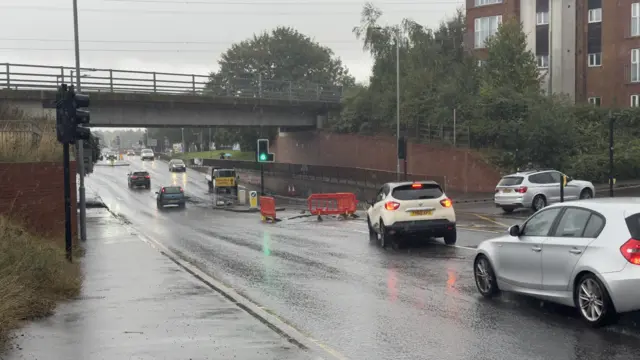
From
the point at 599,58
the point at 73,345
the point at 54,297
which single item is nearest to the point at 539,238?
the point at 73,345

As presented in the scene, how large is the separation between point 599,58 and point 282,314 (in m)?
47.0

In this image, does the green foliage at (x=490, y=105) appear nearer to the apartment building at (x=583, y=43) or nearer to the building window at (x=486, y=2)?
the building window at (x=486, y=2)

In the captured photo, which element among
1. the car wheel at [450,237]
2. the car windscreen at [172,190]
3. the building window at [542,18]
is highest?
the building window at [542,18]

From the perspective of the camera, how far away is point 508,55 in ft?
144

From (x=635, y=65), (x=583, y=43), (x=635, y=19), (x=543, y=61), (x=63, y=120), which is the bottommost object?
(x=63, y=120)

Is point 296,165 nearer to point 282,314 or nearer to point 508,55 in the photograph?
point 508,55

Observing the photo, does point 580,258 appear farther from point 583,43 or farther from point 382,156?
point 583,43

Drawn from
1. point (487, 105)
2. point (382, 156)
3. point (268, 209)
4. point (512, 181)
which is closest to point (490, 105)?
point (487, 105)

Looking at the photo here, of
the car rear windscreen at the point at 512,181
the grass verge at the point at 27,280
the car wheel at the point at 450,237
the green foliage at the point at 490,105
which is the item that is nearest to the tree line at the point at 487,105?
the green foliage at the point at 490,105

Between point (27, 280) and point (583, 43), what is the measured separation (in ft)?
160

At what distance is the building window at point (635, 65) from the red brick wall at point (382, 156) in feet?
53.6

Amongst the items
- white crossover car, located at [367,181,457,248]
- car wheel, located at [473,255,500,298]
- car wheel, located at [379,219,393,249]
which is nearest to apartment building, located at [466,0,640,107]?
white crossover car, located at [367,181,457,248]

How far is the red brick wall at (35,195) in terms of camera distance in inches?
596

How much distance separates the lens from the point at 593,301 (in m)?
8.12
